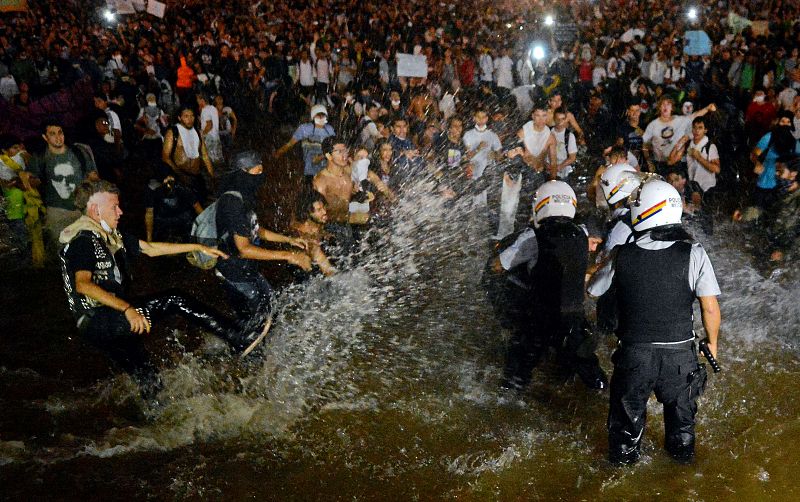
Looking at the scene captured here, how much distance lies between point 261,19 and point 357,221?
11532 mm

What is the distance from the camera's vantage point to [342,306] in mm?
6602

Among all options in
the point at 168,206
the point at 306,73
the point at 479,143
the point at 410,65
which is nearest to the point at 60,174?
the point at 168,206

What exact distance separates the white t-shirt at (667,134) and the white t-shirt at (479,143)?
2251 mm

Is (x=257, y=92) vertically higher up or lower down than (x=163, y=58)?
lower down

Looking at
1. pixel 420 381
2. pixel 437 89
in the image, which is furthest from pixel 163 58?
pixel 420 381

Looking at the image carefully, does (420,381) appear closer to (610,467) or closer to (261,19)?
(610,467)

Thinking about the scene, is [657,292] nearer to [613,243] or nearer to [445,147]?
[613,243]

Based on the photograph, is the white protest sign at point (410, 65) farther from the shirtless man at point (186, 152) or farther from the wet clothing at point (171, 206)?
the wet clothing at point (171, 206)

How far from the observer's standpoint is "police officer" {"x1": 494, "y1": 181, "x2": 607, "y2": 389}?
4555 millimetres

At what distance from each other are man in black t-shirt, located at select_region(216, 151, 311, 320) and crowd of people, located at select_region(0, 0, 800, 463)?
0.02 meters

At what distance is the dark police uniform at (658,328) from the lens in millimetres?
3668

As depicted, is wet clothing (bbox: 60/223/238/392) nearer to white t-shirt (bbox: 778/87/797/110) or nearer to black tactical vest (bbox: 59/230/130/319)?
black tactical vest (bbox: 59/230/130/319)

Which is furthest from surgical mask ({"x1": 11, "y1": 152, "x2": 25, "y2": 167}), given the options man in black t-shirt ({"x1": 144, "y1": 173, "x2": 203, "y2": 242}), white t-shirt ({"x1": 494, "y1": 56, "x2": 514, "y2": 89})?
white t-shirt ({"x1": 494, "y1": 56, "x2": 514, "y2": 89})

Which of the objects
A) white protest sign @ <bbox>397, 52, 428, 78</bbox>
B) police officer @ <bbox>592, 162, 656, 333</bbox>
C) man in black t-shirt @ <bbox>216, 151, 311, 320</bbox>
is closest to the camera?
police officer @ <bbox>592, 162, 656, 333</bbox>
